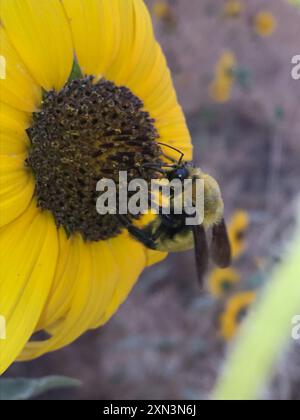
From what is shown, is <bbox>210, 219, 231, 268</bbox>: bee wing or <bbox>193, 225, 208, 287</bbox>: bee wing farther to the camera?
<bbox>210, 219, 231, 268</bbox>: bee wing

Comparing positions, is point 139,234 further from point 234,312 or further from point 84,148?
point 234,312

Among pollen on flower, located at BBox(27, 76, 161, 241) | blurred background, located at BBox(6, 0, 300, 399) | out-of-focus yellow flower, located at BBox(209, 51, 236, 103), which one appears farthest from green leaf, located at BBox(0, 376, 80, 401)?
out-of-focus yellow flower, located at BBox(209, 51, 236, 103)

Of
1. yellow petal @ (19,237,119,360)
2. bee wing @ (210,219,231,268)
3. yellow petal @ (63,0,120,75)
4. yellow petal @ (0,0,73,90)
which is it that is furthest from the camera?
bee wing @ (210,219,231,268)

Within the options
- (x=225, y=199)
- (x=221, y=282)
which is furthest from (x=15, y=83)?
(x=225, y=199)

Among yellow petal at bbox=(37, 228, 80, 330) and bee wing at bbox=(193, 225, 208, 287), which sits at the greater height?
bee wing at bbox=(193, 225, 208, 287)

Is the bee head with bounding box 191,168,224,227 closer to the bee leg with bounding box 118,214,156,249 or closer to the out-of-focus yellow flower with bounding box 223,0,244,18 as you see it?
Answer: the bee leg with bounding box 118,214,156,249

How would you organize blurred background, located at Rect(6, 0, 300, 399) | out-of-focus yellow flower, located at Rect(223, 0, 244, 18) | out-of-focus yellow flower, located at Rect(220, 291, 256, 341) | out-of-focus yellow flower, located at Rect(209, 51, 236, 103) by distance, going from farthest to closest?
out-of-focus yellow flower, located at Rect(223, 0, 244, 18)
out-of-focus yellow flower, located at Rect(209, 51, 236, 103)
blurred background, located at Rect(6, 0, 300, 399)
out-of-focus yellow flower, located at Rect(220, 291, 256, 341)
